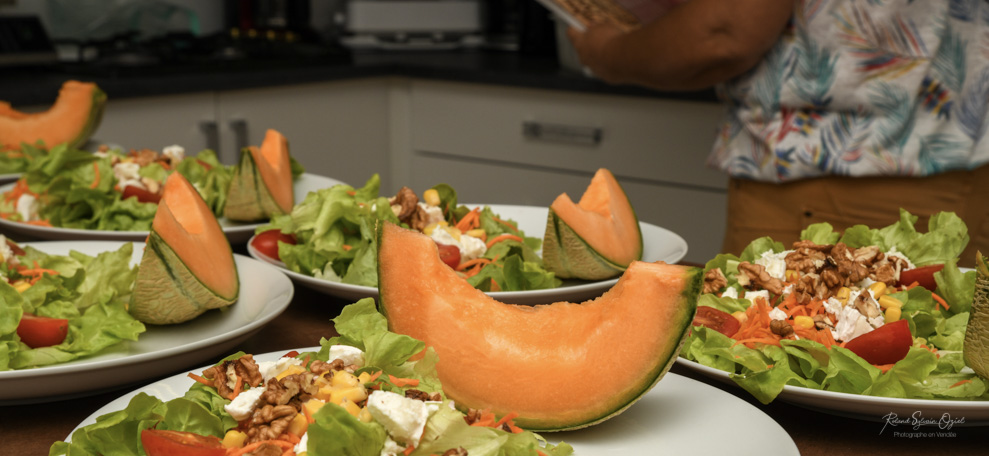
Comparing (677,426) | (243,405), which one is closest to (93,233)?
(243,405)

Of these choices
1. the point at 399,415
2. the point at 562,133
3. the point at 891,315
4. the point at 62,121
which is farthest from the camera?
the point at 562,133

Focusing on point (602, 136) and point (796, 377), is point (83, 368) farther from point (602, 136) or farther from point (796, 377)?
point (602, 136)

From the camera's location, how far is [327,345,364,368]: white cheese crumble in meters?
0.69

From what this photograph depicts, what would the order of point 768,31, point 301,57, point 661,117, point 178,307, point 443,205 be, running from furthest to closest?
point 301,57 < point 661,117 < point 768,31 < point 443,205 < point 178,307

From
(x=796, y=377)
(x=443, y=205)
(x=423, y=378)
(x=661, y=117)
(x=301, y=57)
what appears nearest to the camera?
(x=423, y=378)

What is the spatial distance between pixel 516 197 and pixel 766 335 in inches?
103

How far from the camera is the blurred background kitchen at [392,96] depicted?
2965mm

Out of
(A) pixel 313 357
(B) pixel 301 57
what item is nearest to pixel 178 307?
(A) pixel 313 357

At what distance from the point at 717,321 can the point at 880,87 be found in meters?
0.99

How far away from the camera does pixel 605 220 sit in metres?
1.16

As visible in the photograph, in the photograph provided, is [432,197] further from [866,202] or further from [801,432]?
[866,202]

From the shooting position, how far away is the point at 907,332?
843mm

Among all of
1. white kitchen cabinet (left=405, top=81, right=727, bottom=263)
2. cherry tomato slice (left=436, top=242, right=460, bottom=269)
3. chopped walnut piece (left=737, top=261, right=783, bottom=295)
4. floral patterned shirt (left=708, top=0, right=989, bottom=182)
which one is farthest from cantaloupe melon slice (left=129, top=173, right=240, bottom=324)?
white kitchen cabinet (left=405, top=81, right=727, bottom=263)

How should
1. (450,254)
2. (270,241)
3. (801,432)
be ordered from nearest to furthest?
(801,432) → (450,254) → (270,241)
